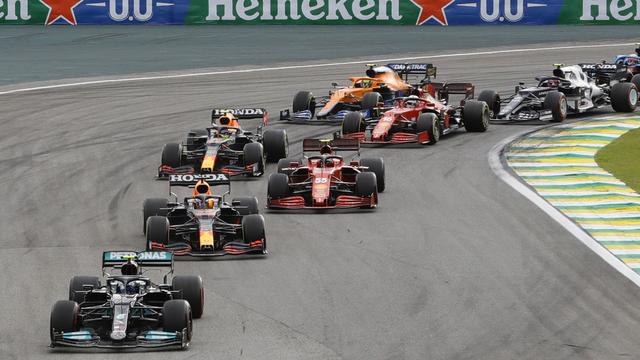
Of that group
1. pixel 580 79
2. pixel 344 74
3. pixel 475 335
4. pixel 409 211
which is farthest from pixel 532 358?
pixel 344 74

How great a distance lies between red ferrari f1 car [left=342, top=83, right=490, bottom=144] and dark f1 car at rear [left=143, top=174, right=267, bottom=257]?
11.2 meters

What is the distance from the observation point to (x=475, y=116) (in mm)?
36781

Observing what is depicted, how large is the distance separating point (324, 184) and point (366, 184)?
0.83 meters

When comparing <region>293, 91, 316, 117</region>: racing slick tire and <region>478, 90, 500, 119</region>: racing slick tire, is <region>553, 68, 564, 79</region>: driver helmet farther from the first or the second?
<region>293, 91, 316, 117</region>: racing slick tire

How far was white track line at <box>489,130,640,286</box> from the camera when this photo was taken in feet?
71.5

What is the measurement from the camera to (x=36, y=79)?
160ft

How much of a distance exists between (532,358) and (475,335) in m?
1.16

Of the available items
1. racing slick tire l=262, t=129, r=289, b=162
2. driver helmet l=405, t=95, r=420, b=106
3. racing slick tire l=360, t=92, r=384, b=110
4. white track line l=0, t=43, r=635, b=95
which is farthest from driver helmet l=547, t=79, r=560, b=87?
white track line l=0, t=43, r=635, b=95

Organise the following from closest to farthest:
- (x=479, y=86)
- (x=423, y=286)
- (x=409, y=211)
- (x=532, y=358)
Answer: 1. (x=532, y=358)
2. (x=423, y=286)
3. (x=409, y=211)
4. (x=479, y=86)

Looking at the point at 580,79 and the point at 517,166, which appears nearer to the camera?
the point at 517,166

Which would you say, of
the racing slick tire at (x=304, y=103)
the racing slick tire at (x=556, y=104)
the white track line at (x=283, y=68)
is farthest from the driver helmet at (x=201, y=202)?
the white track line at (x=283, y=68)

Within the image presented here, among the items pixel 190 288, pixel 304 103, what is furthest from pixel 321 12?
pixel 190 288

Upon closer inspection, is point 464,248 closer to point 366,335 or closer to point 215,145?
point 366,335

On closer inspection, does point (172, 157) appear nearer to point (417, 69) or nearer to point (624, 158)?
point (624, 158)
